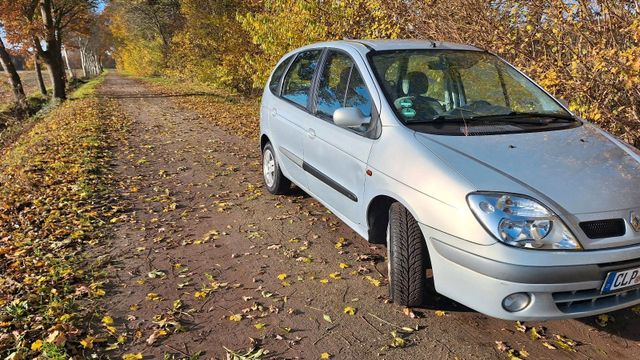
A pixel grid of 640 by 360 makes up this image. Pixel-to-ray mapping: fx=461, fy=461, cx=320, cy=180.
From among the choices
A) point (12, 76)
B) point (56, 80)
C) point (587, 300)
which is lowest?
point (587, 300)

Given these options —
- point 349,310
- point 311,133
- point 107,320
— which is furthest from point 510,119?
point 107,320

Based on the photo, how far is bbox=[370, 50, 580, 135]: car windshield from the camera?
3.37 metres

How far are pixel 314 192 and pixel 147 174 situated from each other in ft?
12.0

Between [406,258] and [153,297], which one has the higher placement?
[406,258]

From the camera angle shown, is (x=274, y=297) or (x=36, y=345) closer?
(x=36, y=345)

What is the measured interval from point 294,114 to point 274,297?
1.99 m

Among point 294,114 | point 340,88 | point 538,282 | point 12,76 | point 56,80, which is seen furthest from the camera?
point 56,80

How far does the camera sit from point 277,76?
5.62 meters

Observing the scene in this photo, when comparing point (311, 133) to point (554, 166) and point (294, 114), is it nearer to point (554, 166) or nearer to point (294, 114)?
point (294, 114)

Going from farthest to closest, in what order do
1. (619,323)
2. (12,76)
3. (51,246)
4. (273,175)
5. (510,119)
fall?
(12,76), (273,175), (51,246), (510,119), (619,323)

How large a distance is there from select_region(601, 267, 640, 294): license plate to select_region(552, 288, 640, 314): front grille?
5 cm

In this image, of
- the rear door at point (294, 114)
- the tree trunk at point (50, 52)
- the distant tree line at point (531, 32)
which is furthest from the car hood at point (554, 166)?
the tree trunk at point (50, 52)

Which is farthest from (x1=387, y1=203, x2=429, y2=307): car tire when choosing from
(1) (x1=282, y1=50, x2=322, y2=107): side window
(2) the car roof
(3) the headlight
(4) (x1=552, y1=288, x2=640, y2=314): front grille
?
(1) (x1=282, y1=50, x2=322, y2=107): side window

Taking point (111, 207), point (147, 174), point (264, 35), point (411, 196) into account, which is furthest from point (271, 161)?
point (264, 35)
